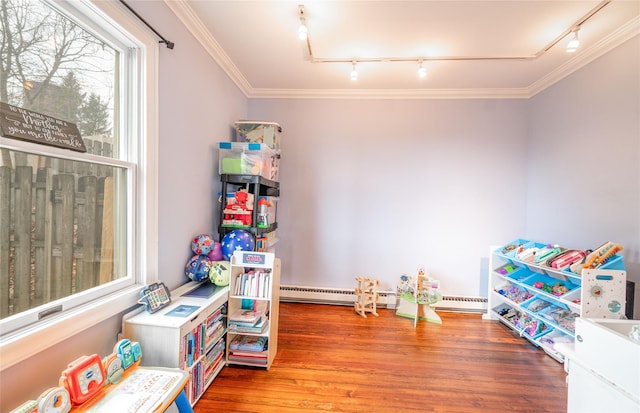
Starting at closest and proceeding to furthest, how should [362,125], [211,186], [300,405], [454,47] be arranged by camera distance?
[300,405] < [454,47] < [211,186] < [362,125]

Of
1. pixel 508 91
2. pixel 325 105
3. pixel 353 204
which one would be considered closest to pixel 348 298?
pixel 353 204

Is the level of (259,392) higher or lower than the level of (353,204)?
lower

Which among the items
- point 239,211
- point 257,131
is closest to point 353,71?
point 257,131

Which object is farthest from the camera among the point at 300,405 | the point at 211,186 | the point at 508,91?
the point at 508,91

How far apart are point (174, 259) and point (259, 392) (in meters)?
1.11

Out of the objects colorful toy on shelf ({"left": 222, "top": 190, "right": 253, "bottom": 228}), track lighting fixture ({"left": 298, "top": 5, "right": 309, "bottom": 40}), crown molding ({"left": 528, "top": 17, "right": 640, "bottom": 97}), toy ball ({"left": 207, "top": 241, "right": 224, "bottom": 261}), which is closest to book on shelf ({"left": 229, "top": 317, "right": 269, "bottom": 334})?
toy ball ({"left": 207, "top": 241, "right": 224, "bottom": 261})

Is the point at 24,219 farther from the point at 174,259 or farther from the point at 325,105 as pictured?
the point at 325,105

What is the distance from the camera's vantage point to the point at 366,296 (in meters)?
3.08

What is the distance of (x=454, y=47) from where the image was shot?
2312mm

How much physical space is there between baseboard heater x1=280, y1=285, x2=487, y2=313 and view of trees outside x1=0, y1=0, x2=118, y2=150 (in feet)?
8.39

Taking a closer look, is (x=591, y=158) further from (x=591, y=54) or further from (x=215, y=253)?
(x=215, y=253)

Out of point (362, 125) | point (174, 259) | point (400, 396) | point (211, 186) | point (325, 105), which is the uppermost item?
point (325, 105)

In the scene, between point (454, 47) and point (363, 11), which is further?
point (454, 47)

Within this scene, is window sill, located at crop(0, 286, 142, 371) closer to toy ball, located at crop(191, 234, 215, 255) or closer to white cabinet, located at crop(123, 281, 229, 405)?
white cabinet, located at crop(123, 281, 229, 405)
